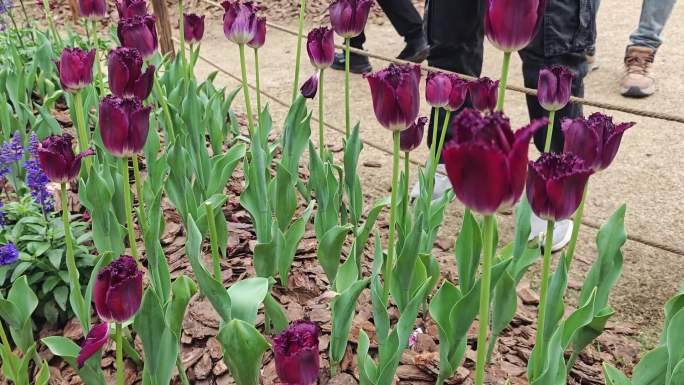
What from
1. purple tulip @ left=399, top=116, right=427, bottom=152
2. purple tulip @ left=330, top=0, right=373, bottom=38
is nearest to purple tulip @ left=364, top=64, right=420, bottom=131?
purple tulip @ left=399, top=116, right=427, bottom=152

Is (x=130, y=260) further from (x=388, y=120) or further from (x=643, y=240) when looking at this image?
(x=643, y=240)

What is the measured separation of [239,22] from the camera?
1.98 meters

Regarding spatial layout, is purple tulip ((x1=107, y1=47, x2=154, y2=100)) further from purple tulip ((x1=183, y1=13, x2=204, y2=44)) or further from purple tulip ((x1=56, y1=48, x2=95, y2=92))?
purple tulip ((x1=183, y1=13, x2=204, y2=44))

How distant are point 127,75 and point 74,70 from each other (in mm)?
155

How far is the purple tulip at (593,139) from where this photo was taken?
3.72 ft

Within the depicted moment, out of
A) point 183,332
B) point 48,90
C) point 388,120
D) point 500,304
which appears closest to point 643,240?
point 500,304

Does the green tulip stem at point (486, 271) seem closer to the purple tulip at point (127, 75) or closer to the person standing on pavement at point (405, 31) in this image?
the purple tulip at point (127, 75)

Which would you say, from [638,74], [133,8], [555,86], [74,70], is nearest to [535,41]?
[555,86]

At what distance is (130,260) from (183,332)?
0.67 meters

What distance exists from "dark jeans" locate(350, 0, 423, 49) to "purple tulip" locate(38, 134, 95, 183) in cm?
390

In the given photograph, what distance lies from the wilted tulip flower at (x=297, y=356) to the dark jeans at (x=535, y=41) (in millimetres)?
1576

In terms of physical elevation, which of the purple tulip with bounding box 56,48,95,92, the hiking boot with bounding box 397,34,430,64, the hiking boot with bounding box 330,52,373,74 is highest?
the purple tulip with bounding box 56,48,95,92

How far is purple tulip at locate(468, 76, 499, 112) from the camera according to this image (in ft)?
5.10

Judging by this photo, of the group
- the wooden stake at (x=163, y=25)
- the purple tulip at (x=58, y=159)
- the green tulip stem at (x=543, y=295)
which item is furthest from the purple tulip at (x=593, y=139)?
the wooden stake at (x=163, y=25)
